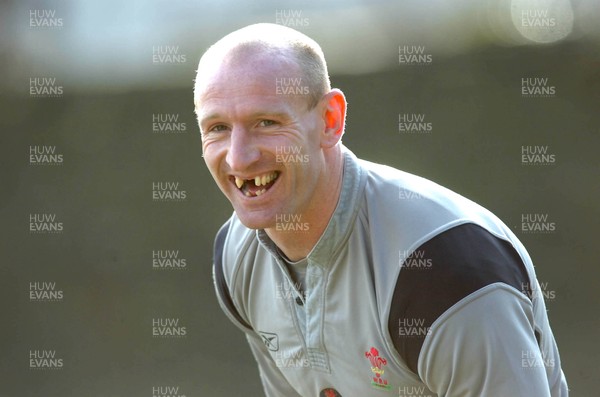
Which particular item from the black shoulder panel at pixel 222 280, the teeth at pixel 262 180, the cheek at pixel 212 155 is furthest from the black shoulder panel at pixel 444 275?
the black shoulder panel at pixel 222 280

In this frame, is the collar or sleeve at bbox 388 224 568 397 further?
the collar

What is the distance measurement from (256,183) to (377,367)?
49 centimetres

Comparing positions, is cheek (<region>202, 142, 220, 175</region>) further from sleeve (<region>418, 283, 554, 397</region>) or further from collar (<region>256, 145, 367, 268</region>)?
sleeve (<region>418, 283, 554, 397</region>)

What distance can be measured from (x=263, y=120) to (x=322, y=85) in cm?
19

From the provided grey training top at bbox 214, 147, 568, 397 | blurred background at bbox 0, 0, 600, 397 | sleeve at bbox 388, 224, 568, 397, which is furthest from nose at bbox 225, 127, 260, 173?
blurred background at bbox 0, 0, 600, 397

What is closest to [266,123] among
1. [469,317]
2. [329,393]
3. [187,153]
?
[469,317]

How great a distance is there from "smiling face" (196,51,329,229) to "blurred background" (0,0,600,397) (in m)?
2.10

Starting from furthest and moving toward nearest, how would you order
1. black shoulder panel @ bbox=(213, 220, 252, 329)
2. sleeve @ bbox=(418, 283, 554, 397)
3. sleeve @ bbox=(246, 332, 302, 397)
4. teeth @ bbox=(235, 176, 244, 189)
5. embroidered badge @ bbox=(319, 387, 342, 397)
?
sleeve @ bbox=(246, 332, 302, 397)
black shoulder panel @ bbox=(213, 220, 252, 329)
embroidered badge @ bbox=(319, 387, 342, 397)
teeth @ bbox=(235, 176, 244, 189)
sleeve @ bbox=(418, 283, 554, 397)

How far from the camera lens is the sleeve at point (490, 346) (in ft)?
6.04

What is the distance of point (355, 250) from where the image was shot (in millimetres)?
2125

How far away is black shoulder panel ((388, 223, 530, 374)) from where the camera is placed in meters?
1.88

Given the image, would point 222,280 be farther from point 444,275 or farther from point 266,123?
point 444,275

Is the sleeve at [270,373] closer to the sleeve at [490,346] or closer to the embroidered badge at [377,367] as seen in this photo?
the embroidered badge at [377,367]

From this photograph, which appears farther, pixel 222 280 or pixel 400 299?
pixel 222 280
